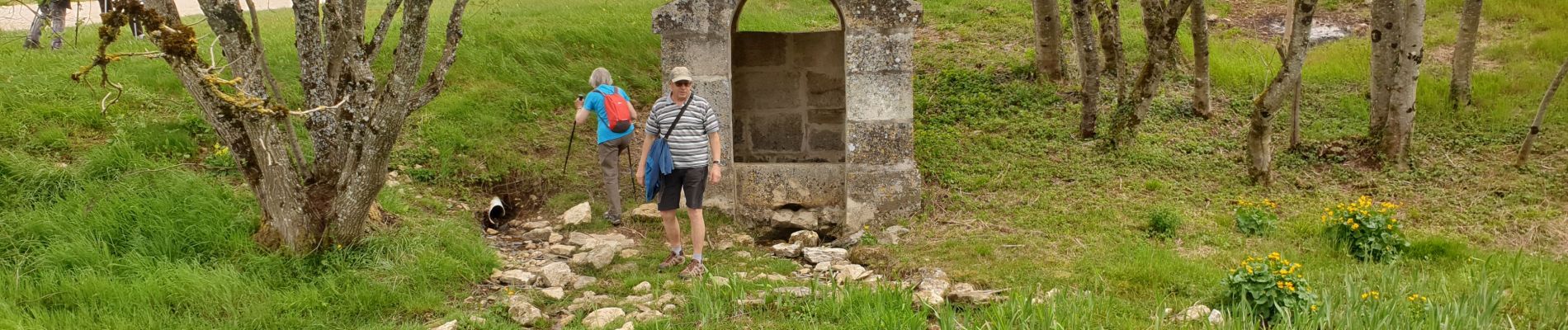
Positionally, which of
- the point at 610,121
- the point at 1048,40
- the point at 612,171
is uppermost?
the point at 1048,40

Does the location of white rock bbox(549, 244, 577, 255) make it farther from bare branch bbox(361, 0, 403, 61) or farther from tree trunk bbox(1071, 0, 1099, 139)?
tree trunk bbox(1071, 0, 1099, 139)

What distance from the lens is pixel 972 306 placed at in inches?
183

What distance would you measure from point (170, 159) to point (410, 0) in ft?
8.73

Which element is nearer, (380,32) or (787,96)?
(380,32)

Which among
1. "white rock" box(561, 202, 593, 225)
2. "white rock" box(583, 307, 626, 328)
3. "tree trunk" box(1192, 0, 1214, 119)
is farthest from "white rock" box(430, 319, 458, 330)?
"tree trunk" box(1192, 0, 1214, 119)

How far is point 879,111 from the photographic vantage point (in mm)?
6949

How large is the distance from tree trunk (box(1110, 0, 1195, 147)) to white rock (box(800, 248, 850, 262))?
3.02 metres

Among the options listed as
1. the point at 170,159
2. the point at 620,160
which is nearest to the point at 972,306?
the point at 620,160

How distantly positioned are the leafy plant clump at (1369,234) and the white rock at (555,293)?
4291 mm

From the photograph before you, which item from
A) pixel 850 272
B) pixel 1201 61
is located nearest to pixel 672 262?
pixel 850 272

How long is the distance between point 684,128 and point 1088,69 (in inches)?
162

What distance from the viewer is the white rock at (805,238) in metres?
6.71

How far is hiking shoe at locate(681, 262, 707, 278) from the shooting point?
558 centimetres

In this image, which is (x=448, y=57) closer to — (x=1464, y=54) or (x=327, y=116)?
(x=327, y=116)
